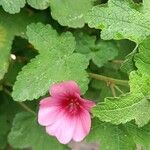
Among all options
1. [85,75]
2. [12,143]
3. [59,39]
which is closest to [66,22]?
[59,39]

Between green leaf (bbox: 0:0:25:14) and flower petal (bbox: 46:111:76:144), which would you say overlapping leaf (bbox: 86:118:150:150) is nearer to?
flower petal (bbox: 46:111:76:144)

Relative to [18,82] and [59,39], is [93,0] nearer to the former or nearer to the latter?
[59,39]

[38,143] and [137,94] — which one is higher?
[137,94]

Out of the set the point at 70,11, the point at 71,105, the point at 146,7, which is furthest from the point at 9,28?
the point at 146,7

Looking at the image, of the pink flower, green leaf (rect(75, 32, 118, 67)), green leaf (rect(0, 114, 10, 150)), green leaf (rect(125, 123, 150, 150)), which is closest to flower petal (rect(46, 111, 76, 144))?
the pink flower

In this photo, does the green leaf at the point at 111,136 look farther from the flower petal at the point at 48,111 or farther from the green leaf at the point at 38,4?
the green leaf at the point at 38,4

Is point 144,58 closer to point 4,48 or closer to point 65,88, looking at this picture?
point 65,88
